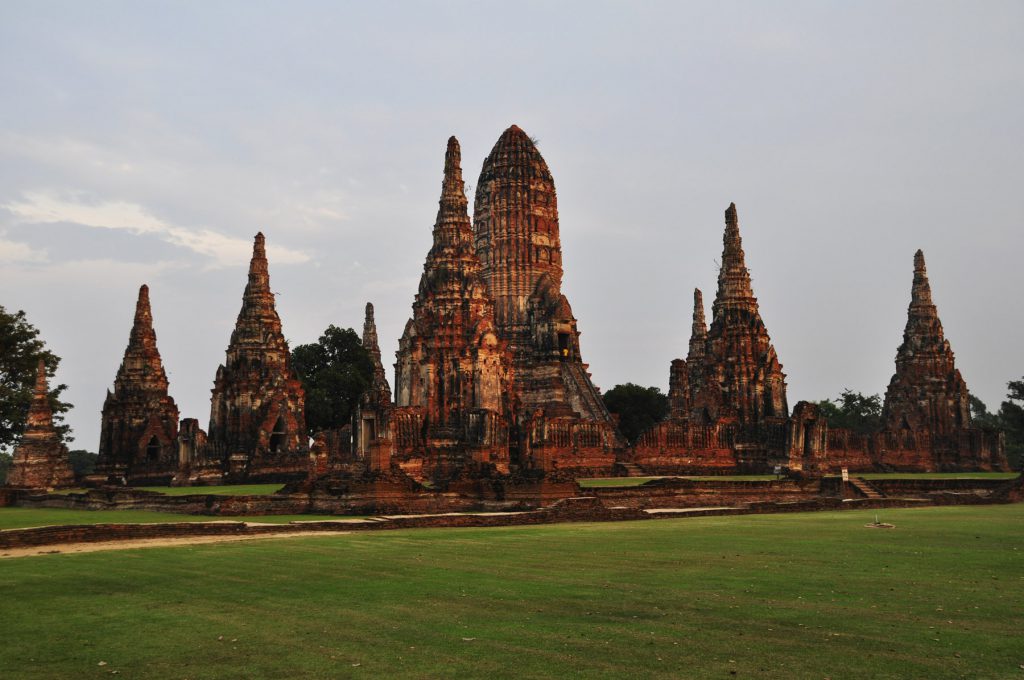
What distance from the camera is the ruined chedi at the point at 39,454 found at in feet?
132

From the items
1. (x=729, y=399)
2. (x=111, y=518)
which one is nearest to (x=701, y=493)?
(x=111, y=518)

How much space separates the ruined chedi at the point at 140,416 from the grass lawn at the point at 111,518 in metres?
20.0

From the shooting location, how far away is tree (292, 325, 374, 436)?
6391cm

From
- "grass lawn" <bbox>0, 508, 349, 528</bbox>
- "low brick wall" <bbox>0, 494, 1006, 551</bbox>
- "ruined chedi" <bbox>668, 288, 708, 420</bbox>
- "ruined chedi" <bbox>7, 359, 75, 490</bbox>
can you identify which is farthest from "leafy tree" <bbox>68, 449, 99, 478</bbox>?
"low brick wall" <bbox>0, 494, 1006, 551</bbox>

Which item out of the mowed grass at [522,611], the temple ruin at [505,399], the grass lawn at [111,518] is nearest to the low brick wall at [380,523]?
the grass lawn at [111,518]

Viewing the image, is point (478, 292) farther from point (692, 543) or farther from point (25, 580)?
point (25, 580)

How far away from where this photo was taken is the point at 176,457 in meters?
46.3

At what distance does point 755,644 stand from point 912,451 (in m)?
46.2

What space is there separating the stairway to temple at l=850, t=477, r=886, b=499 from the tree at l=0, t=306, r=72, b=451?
1548 inches

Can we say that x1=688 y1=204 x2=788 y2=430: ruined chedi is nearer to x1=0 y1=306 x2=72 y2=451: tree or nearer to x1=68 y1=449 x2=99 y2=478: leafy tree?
x1=0 y1=306 x2=72 y2=451: tree

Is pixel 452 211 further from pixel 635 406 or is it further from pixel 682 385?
pixel 635 406

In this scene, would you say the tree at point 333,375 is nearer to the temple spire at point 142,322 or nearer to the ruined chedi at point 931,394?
the temple spire at point 142,322

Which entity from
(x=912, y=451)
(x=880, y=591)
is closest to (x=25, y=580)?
(x=880, y=591)

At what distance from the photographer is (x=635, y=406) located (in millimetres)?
77062
